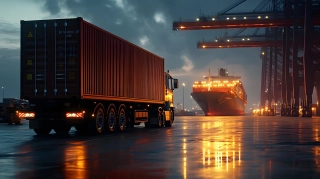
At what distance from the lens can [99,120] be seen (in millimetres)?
22141

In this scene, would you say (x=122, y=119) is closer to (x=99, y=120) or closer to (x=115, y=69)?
(x=115, y=69)

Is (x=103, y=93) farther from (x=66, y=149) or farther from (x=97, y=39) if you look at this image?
(x=66, y=149)

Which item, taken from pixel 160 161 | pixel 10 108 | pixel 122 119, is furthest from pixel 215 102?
pixel 160 161

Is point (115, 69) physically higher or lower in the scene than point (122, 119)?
higher

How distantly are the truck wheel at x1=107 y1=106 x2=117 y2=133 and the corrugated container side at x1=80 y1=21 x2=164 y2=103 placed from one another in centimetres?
57

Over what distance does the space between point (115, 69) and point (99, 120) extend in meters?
3.01

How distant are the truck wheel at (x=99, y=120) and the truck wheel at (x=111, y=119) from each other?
654 millimetres

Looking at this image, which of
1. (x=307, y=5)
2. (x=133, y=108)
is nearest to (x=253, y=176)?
(x=133, y=108)

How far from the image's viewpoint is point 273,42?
88188 millimetres

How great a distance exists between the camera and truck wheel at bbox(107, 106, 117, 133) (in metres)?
23.1

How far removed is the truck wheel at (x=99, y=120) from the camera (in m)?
21.7

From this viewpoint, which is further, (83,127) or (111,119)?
(111,119)

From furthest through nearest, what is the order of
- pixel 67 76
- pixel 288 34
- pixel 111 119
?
pixel 288 34 < pixel 111 119 < pixel 67 76

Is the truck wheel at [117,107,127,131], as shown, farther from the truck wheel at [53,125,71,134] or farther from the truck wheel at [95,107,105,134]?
the truck wheel at [53,125,71,134]
